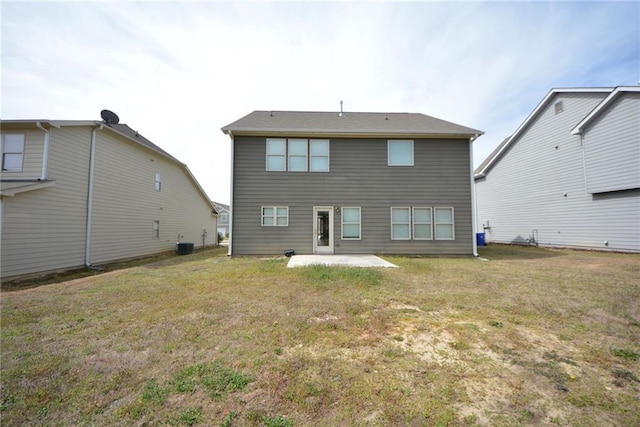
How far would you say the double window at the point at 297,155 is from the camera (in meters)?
10.9

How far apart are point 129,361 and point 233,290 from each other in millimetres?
2769

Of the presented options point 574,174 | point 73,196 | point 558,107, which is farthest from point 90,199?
point 558,107

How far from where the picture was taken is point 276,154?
35.8 ft

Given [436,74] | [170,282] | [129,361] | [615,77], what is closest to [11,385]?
[129,361]

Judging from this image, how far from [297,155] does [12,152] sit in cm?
978

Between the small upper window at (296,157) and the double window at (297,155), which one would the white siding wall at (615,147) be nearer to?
the double window at (297,155)

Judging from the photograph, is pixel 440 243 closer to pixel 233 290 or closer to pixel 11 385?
pixel 233 290

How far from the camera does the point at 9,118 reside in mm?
7984

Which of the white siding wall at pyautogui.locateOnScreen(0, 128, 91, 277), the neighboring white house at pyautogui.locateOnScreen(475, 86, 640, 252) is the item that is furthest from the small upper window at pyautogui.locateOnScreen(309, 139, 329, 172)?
the neighboring white house at pyautogui.locateOnScreen(475, 86, 640, 252)

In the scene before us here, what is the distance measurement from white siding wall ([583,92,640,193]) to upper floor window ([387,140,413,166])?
9.49 m

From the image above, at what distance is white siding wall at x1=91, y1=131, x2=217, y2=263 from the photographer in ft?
33.3

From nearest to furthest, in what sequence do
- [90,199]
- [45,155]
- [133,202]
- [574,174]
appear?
[45,155]
[90,199]
[133,202]
[574,174]

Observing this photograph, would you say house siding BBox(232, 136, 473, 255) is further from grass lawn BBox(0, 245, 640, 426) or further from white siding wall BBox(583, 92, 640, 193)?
white siding wall BBox(583, 92, 640, 193)

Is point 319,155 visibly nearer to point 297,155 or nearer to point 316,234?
point 297,155
